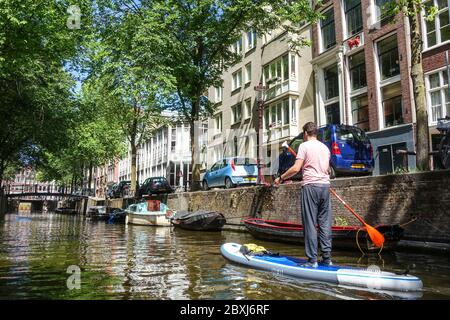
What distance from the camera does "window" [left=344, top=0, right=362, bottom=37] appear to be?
78.2 ft

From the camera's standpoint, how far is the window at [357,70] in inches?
927

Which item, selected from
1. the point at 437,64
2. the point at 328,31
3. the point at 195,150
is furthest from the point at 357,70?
the point at 195,150

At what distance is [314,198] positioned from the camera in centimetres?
624

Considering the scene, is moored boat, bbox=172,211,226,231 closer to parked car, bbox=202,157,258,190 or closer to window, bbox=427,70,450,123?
parked car, bbox=202,157,258,190

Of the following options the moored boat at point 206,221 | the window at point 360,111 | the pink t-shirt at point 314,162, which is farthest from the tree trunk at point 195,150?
the pink t-shirt at point 314,162

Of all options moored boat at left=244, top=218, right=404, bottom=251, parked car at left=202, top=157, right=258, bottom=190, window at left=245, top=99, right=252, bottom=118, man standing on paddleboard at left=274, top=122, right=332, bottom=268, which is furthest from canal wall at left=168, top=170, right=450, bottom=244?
window at left=245, top=99, right=252, bottom=118

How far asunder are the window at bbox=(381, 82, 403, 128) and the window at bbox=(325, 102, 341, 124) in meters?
3.44

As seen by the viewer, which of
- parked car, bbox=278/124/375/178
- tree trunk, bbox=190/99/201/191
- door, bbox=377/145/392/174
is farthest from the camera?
tree trunk, bbox=190/99/201/191

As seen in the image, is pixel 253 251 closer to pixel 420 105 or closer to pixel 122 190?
pixel 420 105

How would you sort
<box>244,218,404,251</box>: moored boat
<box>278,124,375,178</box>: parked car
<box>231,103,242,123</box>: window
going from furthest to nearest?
<box>231,103,242,123</box>: window < <box>278,124,375,178</box>: parked car < <box>244,218,404,251</box>: moored boat

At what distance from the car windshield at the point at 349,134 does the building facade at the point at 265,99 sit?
10.6 metres

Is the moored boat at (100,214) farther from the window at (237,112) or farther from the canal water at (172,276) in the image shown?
the canal water at (172,276)
